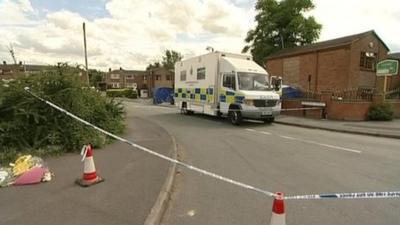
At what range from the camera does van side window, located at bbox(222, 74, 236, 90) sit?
1625cm

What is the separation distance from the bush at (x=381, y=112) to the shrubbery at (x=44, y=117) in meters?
15.8

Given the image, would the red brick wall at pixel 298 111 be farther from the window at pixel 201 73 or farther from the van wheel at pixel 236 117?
the window at pixel 201 73

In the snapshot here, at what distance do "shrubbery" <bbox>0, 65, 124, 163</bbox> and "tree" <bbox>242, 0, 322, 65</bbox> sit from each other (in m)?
35.6

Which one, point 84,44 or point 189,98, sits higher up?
point 84,44

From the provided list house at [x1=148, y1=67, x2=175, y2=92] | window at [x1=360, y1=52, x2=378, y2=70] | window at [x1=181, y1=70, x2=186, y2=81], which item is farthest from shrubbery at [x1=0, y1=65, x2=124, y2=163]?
house at [x1=148, y1=67, x2=175, y2=92]

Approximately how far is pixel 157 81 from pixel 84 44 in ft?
150

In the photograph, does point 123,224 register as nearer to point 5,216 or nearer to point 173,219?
point 173,219

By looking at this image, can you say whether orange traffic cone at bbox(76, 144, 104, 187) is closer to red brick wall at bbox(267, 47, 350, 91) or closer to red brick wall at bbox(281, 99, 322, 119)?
red brick wall at bbox(281, 99, 322, 119)

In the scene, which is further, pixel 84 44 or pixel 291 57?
pixel 291 57

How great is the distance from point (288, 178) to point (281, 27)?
136 feet

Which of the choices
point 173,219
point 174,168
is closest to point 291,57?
point 174,168

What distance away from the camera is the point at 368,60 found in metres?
27.8

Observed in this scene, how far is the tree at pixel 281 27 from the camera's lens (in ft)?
140

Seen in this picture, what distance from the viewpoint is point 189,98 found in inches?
827
